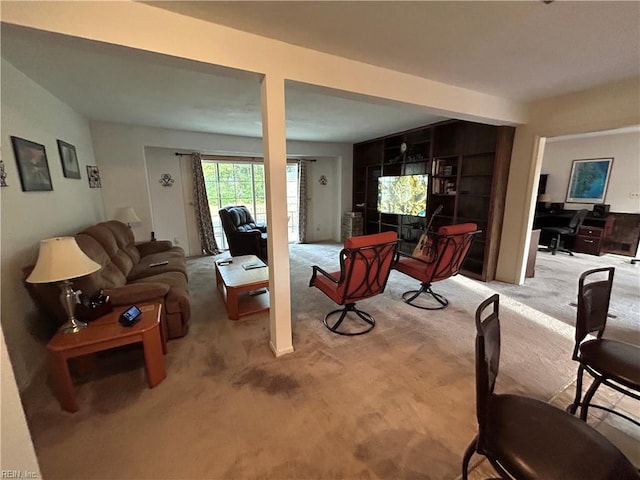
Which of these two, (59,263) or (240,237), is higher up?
(59,263)

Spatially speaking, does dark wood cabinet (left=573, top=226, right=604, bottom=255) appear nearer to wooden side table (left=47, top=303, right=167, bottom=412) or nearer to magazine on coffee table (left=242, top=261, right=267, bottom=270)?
magazine on coffee table (left=242, top=261, right=267, bottom=270)

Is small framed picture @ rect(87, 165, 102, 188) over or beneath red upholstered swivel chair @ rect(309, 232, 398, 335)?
over

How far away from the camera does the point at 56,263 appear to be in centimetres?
151

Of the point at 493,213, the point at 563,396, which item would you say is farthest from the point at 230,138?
the point at 563,396

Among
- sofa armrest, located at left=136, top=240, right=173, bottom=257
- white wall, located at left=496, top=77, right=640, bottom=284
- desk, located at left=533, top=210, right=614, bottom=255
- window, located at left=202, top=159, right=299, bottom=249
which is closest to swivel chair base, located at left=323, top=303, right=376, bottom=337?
white wall, located at left=496, top=77, right=640, bottom=284

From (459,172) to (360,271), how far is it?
2821 mm

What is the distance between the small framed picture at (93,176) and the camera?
11.6ft

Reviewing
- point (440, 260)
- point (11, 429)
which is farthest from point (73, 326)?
point (440, 260)

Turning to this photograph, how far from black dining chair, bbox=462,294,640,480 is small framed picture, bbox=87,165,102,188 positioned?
4.59 m

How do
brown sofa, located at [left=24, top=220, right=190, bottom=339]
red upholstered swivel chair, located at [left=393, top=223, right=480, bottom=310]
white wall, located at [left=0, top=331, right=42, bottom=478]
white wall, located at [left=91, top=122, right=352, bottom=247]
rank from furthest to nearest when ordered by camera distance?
white wall, located at [left=91, top=122, right=352, bottom=247], red upholstered swivel chair, located at [left=393, top=223, right=480, bottom=310], brown sofa, located at [left=24, top=220, right=190, bottom=339], white wall, located at [left=0, top=331, right=42, bottom=478]

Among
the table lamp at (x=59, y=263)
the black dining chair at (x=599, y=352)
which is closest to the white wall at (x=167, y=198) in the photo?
the table lamp at (x=59, y=263)

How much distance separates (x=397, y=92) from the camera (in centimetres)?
225

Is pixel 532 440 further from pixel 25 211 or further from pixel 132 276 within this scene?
pixel 132 276

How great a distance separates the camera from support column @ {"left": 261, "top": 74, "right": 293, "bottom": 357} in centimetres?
180
